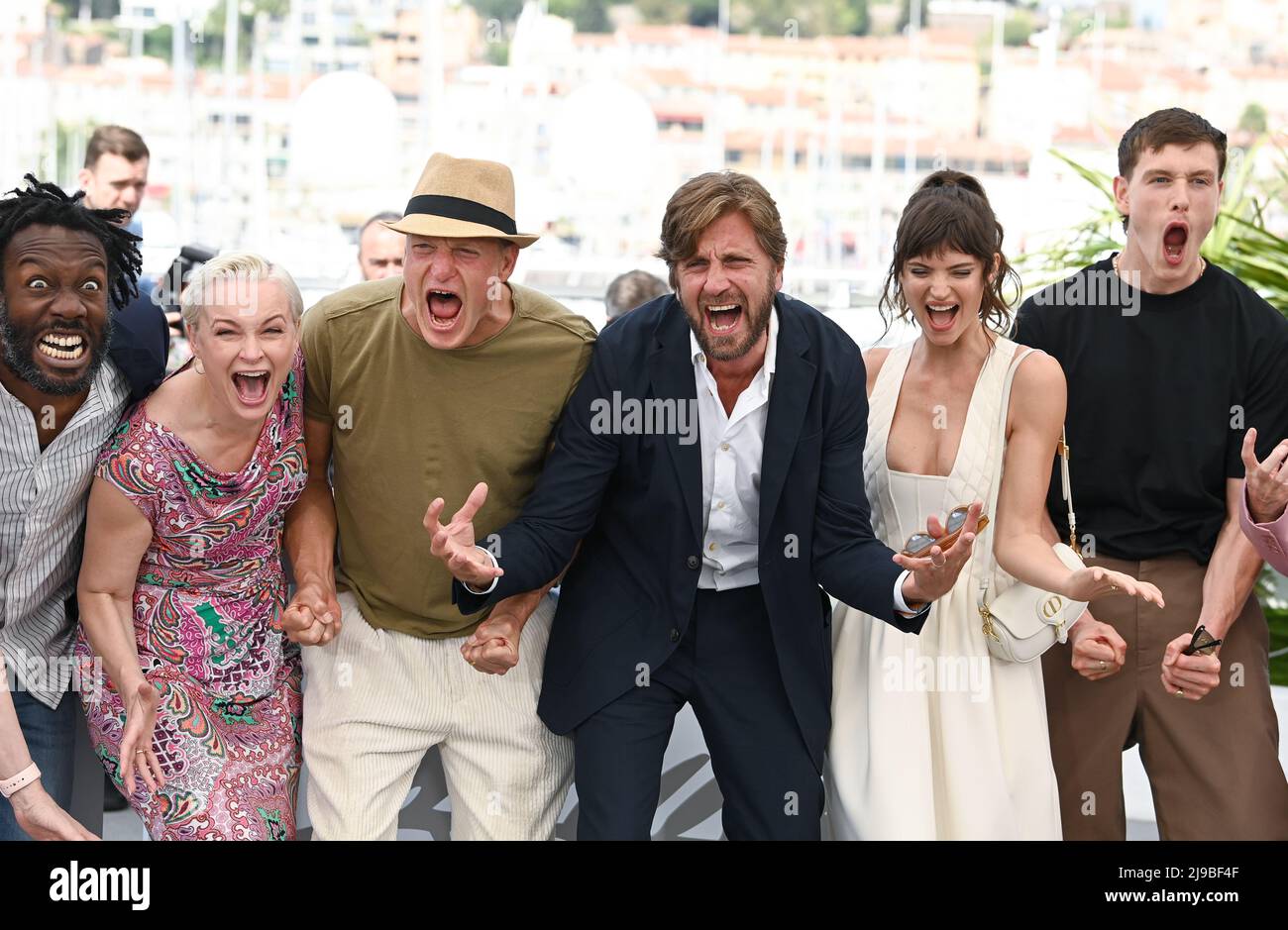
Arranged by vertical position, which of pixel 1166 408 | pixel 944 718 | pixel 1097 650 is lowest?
pixel 944 718

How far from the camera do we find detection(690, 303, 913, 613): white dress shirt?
275 centimetres

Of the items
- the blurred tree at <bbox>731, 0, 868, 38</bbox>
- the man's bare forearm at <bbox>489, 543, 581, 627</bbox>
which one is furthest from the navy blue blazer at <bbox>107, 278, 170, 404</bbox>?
the blurred tree at <bbox>731, 0, 868, 38</bbox>

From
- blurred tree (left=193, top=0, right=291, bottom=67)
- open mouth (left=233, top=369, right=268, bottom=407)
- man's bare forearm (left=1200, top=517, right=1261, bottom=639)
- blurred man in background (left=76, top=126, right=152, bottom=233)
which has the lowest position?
man's bare forearm (left=1200, top=517, right=1261, bottom=639)

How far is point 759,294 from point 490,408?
1.85 feet

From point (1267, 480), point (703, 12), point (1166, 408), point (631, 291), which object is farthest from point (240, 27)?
point (1267, 480)

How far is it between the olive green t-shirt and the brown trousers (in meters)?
1.19

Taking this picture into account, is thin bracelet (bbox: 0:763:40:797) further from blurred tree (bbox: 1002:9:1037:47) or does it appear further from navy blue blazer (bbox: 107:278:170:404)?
blurred tree (bbox: 1002:9:1037:47)

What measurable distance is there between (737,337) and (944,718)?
2.68 ft

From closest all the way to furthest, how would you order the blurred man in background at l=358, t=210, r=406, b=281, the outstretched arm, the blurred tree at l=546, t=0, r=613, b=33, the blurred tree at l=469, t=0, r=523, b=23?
1. the outstretched arm
2. the blurred man in background at l=358, t=210, r=406, b=281
3. the blurred tree at l=469, t=0, r=523, b=23
4. the blurred tree at l=546, t=0, r=613, b=33

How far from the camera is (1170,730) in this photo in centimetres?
292

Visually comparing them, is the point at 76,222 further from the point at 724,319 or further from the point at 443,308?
the point at 724,319

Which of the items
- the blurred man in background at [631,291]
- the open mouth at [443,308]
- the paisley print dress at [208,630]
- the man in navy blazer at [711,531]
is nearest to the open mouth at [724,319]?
the man in navy blazer at [711,531]

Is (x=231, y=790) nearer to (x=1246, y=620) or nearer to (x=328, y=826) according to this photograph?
(x=328, y=826)

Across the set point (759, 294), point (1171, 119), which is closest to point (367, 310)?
point (759, 294)
